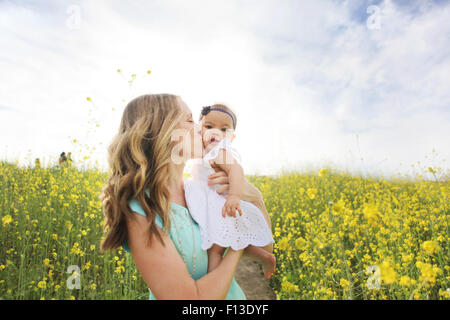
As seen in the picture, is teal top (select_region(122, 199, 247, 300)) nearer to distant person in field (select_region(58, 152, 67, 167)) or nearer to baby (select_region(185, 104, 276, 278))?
baby (select_region(185, 104, 276, 278))

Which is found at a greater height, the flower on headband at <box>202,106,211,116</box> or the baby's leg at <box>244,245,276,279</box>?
the flower on headband at <box>202,106,211,116</box>

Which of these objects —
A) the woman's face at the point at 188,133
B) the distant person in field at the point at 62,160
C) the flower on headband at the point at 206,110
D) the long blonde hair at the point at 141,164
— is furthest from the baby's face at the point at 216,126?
the distant person in field at the point at 62,160

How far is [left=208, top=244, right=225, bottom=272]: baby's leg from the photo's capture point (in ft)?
4.19

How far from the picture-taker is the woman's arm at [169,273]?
111 centimetres

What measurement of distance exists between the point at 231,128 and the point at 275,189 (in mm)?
5075

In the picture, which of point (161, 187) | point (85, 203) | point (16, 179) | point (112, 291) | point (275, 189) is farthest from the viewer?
point (275, 189)

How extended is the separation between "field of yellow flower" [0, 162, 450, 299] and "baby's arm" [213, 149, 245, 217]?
1.65 ft

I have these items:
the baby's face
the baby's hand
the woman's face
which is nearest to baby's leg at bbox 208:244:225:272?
the baby's hand

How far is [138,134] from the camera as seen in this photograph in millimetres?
1296

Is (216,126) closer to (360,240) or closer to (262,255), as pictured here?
(262,255)

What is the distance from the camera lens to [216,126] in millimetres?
2107
